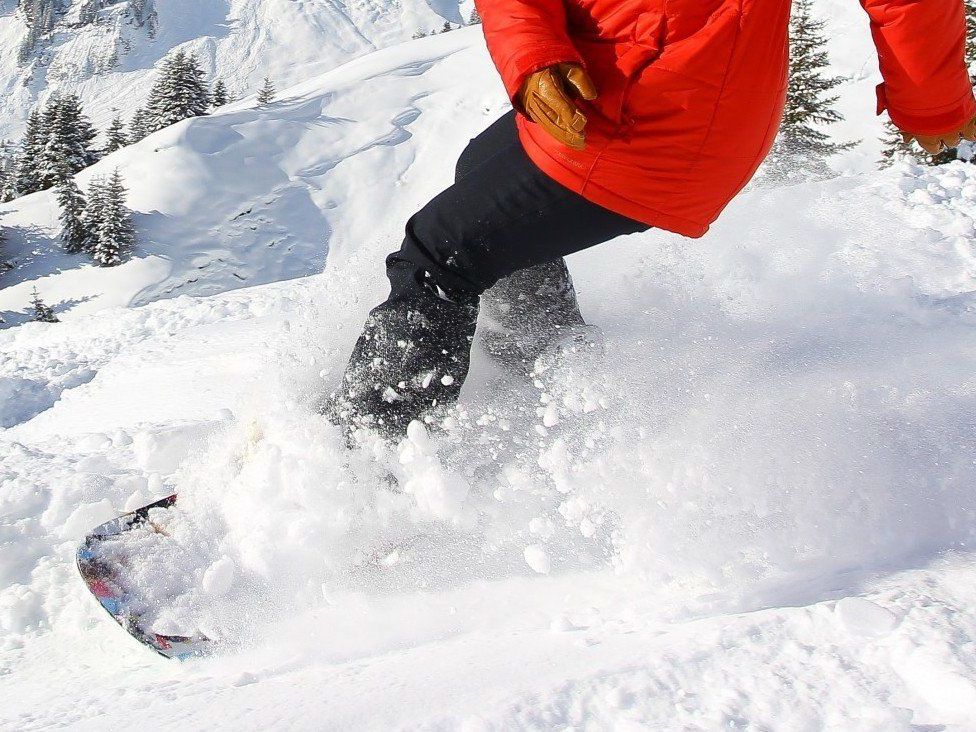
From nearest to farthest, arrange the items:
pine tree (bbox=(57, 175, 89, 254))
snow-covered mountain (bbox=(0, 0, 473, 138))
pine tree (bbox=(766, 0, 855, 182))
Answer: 1. pine tree (bbox=(766, 0, 855, 182))
2. pine tree (bbox=(57, 175, 89, 254))
3. snow-covered mountain (bbox=(0, 0, 473, 138))

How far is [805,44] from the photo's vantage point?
13609 millimetres

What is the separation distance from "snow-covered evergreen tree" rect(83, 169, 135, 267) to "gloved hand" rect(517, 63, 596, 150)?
22243 mm

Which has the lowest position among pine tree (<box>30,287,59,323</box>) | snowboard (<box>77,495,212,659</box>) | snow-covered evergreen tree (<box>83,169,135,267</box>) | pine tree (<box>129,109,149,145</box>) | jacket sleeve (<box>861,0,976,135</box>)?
pine tree (<box>30,287,59,323</box>)

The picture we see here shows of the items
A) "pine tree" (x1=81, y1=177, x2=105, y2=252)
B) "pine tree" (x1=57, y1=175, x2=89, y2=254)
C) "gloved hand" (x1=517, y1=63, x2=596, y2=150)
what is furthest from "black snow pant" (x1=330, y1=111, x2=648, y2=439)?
"pine tree" (x1=57, y1=175, x2=89, y2=254)

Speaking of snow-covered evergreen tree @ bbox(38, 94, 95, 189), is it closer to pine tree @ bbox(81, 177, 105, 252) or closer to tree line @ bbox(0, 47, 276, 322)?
tree line @ bbox(0, 47, 276, 322)

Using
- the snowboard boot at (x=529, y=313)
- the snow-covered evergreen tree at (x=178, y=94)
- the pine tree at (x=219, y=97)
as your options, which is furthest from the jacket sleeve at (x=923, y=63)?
the pine tree at (x=219, y=97)

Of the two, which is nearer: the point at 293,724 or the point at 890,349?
the point at 293,724

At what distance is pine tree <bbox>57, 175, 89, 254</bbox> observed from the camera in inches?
878

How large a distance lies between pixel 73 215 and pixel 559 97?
25.7m

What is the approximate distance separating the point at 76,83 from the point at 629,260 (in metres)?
77.0

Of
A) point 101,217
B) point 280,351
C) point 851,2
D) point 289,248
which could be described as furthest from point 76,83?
point 280,351

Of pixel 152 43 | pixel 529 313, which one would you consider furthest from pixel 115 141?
pixel 152 43

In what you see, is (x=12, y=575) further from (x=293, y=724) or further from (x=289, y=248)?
(x=289, y=248)

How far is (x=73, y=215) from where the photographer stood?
2247 centimetres
